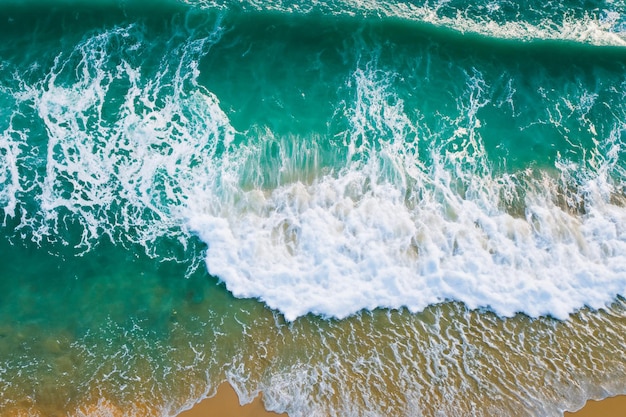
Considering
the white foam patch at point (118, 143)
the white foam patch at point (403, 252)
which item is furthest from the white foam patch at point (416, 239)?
the white foam patch at point (118, 143)

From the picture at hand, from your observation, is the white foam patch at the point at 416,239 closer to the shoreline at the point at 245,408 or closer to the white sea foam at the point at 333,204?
the white sea foam at the point at 333,204

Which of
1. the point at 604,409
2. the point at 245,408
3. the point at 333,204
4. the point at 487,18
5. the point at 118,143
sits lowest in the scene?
the point at 604,409

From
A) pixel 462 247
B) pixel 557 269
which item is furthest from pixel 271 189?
pixel 557 269

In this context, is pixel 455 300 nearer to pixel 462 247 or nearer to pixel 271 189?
pixel 462 247

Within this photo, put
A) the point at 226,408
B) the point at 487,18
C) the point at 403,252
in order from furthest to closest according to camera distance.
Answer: the point at 487,18 < the point at 403,252 < the point at 226,408

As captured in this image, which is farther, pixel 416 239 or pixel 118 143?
pixel 118 143

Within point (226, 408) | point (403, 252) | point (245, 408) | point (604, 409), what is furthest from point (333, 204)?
point (604, 409)

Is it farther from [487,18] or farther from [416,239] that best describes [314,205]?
[487,18]

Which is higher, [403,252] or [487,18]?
[487,18]
